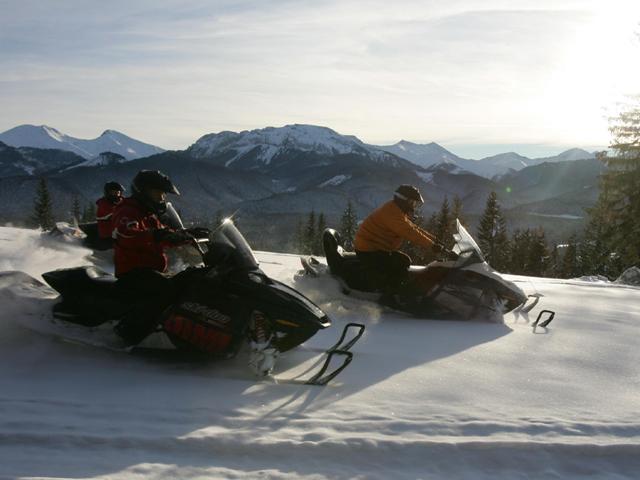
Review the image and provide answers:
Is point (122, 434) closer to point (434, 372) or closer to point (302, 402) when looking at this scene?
point (302, 402)

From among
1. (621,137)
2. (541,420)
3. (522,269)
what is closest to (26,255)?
(541,420)

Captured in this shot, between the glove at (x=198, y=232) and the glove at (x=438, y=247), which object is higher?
the glove at (x=198, y=232)

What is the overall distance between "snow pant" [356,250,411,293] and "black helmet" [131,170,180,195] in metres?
3.15

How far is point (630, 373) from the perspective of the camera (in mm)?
4781

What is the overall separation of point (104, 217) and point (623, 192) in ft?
71.4

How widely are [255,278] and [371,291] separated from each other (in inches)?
116

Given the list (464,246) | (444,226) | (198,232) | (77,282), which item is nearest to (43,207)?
(444,226)

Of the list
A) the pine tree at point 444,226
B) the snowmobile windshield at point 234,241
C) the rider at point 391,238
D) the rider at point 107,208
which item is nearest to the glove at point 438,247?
the rider at point 391,238

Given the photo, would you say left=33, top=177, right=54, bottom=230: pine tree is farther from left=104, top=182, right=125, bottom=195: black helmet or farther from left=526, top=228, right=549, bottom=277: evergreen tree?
left=104, top=182, right=125, bottom=195: black helmet

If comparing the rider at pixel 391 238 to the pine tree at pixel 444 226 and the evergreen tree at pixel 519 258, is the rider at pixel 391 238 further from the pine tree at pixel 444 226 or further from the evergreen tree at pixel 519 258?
the evergreen tree at pixel 519 258

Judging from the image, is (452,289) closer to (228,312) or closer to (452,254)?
(452,254)

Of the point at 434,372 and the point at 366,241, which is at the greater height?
the point at 366,241

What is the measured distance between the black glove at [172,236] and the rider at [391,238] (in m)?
3.22

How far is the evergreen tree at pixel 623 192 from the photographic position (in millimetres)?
22703
